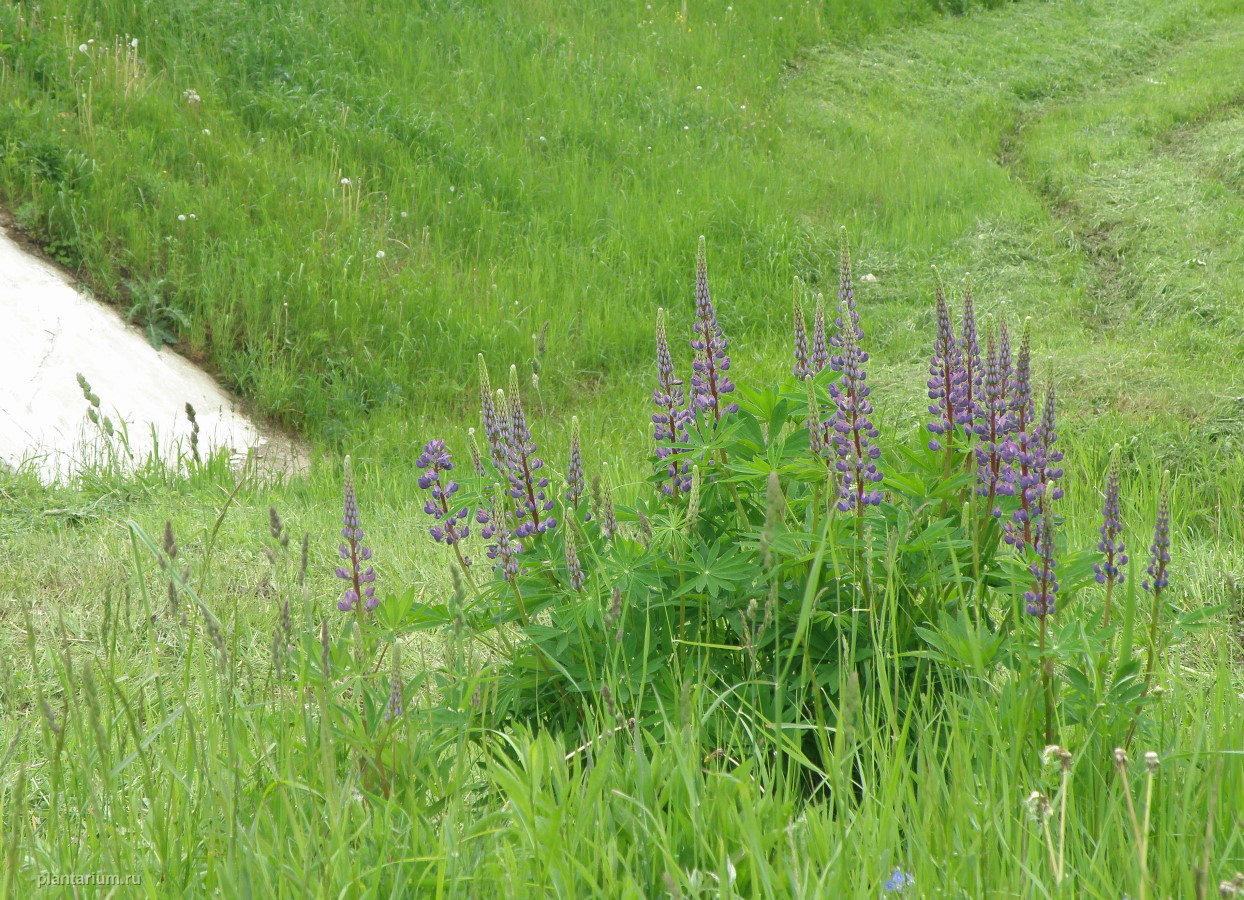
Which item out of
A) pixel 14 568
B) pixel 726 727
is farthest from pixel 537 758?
pixel 14 568

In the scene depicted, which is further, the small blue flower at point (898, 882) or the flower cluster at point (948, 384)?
the flower cluster at point (948, 384)

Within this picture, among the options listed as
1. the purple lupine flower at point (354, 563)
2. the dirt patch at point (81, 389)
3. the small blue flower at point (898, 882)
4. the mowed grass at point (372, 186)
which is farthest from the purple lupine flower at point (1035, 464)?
the mowed grass at point (372, 186)

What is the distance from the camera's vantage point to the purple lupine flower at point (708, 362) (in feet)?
8.67

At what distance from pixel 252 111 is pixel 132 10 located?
4.70ft

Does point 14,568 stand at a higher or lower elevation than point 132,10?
lower

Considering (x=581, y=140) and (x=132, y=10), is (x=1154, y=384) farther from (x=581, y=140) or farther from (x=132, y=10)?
(x=132, y=10)

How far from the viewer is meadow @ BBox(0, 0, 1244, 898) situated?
1844 millimetres

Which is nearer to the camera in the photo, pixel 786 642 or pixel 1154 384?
pixel 786 642

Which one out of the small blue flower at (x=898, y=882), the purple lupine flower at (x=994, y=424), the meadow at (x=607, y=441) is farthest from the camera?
the purple lupine flower at (x=994, y=424)

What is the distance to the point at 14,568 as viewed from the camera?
14.3ft

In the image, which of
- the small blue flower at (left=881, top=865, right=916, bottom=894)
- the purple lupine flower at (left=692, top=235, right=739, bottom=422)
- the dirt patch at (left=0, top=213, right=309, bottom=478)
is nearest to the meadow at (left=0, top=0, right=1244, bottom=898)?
the small blue flower at (left=881, top=865, right=916, bottom=894)

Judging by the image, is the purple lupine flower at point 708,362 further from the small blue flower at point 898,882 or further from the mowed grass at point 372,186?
the mowed grass at point 372,186

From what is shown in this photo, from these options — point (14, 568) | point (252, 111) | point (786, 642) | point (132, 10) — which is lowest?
point (14, 568)

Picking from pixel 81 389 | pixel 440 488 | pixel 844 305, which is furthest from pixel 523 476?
pixel 81 389
